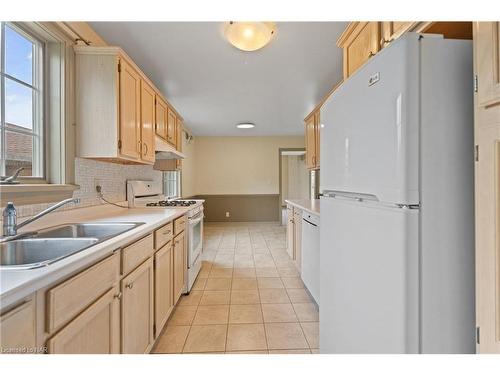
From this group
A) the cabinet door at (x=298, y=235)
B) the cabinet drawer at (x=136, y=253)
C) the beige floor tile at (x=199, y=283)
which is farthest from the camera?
the cabinet door at (x=298, y=235)

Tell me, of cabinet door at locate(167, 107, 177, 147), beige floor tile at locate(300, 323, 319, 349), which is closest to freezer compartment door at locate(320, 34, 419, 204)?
beige floor tile at locate(300, 323, 319, 349)

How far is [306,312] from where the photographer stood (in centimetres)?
222

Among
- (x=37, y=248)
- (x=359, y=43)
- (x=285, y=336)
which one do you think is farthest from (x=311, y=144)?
(x=37, y=248)

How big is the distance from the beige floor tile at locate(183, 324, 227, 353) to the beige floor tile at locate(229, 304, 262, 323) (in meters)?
0.15

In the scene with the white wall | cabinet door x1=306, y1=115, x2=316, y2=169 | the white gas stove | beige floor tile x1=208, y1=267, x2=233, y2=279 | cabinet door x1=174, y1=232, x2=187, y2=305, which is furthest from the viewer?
the white wall

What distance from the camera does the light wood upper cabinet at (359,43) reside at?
1.48m

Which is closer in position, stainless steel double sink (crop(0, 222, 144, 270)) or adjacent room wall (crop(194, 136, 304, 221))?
stainless steel double sink (crop(0, 222, 144, 270))

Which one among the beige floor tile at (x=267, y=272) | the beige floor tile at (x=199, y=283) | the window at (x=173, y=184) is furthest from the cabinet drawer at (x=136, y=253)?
the window at (x=173, y=184)

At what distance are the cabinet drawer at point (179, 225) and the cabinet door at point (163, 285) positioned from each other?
193 mm

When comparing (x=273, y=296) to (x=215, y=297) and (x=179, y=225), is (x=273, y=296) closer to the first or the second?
(x=215, y=297)

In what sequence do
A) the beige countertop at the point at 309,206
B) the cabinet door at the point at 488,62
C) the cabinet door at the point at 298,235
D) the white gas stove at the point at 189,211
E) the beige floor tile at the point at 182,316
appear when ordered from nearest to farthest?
1. the cabinet door at the point at 488,62
2. the beige floor tile at the point at 182,316
3. the beige countertop at the point at 309,206
4. the white gas stove at the point at 189,211
5. the cabinet door at the point at 298,235

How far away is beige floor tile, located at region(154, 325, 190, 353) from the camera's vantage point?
1.73 m

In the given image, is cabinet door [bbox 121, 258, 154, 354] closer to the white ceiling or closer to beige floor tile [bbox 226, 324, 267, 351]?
beige floor tile [bbox 226, 324, 267, 351]

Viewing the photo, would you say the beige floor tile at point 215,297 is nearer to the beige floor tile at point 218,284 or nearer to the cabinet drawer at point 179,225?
the beige floor tile at point 218,284
